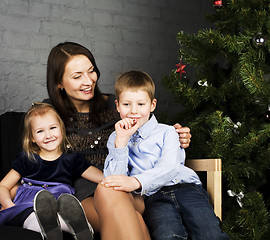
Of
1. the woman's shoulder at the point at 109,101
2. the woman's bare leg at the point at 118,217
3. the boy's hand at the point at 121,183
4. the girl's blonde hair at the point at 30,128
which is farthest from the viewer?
the woman's shoulder at the point at 109,101

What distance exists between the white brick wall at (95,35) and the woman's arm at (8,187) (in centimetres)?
107

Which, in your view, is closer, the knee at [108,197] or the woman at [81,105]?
the knee at [108,197]

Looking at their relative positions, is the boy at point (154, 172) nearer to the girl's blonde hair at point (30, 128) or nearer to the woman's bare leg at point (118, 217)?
the woman's bare leg at point (118, 217)

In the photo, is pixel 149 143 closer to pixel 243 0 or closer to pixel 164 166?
pixel 164 166

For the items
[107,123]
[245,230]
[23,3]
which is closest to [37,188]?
[107,123]

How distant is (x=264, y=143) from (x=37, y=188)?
112 cm

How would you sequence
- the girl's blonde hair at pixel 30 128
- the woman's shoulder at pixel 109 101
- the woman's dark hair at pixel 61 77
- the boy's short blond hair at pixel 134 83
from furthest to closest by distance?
the woman's shoulder at pixel 109 101 < the woman's dark hair at pixel 61 77 < the girl's blonde hair at pixel 30 128 < the boy's short blond hair at pixel 134 83

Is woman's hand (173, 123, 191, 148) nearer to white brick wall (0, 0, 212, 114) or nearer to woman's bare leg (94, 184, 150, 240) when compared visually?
woman's bare leg (94, 184, 150, 240)

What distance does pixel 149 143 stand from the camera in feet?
5.51

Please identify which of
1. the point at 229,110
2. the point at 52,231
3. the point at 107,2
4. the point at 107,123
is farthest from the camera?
the point at 107,2

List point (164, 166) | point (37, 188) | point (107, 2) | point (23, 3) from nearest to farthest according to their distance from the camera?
point (164, 166), point (37, 188), point (23, 3), point (107, 2)

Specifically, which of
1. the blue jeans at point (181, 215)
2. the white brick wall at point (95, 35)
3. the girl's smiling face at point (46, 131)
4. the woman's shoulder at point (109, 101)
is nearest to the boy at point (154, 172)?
the blue jeans at point (181, 215)

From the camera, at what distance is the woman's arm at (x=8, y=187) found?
177 centimetres

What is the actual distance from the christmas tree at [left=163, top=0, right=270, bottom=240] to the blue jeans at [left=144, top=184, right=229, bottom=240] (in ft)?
1.63
